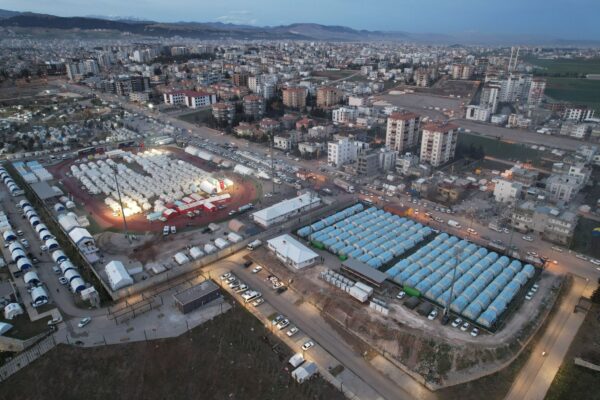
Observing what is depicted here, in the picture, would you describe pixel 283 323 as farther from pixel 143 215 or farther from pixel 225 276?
pixel 143 215

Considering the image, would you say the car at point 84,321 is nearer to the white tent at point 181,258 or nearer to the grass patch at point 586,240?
the white tent at point 181,258


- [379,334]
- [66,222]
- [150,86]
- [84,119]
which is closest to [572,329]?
[379,334]

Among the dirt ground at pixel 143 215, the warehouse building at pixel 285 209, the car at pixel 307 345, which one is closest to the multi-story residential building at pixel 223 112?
the dirt ground at pixel 143 215

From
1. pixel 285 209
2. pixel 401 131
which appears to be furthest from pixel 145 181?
pixel 401 131

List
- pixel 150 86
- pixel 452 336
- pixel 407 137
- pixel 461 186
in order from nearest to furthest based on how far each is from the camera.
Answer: pixel 452 336 → pixel 461 186 → pixel 407 137 → pixel 150 86

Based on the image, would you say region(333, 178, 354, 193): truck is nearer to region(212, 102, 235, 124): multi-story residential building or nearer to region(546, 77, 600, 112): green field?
region(212, 102, 235, 124): multi-story residential building

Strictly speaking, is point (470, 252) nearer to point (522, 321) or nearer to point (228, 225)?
point (522, 321)
